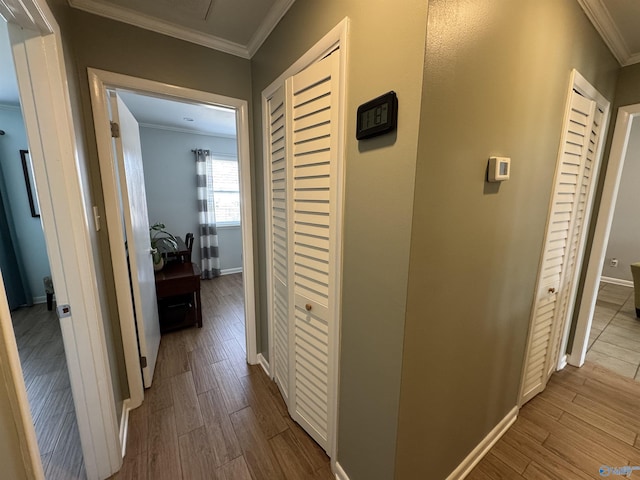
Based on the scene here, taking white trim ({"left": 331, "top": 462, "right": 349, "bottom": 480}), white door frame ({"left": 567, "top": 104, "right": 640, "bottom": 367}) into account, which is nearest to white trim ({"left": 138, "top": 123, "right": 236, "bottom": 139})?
white trim ({"left": 331, "top": 462, "right": 349, "bottom": 480})

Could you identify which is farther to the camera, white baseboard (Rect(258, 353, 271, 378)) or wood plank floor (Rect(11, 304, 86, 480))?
white baseboard (Rect(258, 353, 271, 378))

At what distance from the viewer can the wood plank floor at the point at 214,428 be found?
1.32 meters

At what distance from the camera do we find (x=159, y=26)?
1.47 metres

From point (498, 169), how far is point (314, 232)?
2.58ft

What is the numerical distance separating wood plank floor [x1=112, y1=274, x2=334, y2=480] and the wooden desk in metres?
0.36

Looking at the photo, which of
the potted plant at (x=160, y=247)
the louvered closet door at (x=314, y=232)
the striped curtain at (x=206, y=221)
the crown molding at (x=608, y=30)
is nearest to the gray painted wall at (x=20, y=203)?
the potted plant at (x=160, y=247)

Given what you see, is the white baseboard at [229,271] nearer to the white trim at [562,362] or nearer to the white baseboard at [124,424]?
the white baseboard at [124,424]

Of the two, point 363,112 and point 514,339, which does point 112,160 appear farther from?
point 514,339

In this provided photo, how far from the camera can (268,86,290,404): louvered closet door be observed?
4.75 ft

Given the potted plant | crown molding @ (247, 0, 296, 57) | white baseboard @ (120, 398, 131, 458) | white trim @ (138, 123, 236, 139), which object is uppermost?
white trim @ (138, 123, 236, 139)

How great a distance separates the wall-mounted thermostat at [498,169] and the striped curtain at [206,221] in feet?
13.6

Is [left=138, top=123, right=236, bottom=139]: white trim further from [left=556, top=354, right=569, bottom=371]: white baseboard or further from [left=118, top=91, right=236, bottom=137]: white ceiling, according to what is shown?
[left=556, top=354, right=569, bottom=371]: white baseboard

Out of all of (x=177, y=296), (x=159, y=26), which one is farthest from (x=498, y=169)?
(x=177, y=296)

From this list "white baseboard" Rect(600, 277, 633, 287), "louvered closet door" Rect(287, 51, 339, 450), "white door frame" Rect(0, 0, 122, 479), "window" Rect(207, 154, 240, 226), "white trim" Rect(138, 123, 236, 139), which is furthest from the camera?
"window" Rect(207, 154, 240, 226)
